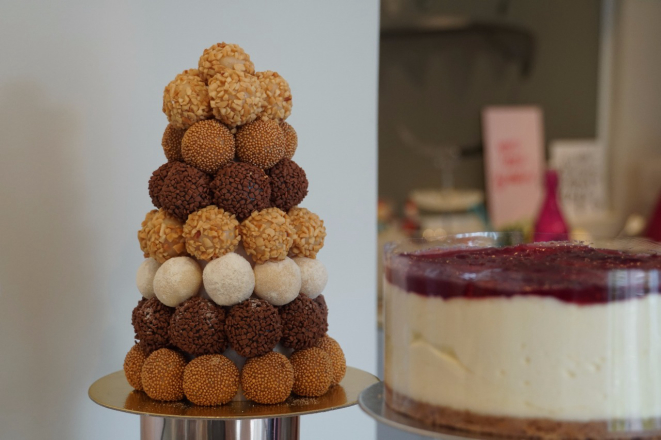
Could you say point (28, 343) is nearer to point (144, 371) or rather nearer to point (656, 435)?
point (144, 371)

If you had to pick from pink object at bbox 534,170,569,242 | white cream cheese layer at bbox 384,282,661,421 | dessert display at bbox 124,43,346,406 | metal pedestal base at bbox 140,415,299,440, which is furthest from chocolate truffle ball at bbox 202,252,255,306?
pink object at bbox 534,170,569,242

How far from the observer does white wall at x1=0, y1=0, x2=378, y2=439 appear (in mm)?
786

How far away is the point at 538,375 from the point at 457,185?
2.77 meters

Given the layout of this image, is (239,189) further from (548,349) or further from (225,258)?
(548,349)

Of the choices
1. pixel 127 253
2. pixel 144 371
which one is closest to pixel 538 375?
pixel 144 371

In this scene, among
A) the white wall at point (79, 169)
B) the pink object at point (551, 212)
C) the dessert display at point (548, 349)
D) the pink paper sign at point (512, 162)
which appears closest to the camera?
the dessert display at point (548, 349)

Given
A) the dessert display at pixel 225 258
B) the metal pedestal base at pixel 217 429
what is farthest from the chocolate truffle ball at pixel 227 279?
the metal pedestal base at pixel 217 429

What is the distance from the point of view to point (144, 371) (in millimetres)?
647

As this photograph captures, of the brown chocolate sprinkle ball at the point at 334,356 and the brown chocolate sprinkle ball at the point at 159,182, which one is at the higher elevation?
the brown chocolate sprinkle ball at the point at 159,182

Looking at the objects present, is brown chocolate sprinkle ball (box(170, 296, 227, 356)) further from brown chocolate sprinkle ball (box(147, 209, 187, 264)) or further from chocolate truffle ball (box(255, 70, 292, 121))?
chocolate truffle ball (box(255, 70, 292, 121))

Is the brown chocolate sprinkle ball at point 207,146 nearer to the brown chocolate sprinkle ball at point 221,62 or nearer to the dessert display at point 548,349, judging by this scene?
the brown chocolate sprinkle ball at point 221,62

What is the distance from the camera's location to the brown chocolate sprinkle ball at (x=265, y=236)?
63 centimetres

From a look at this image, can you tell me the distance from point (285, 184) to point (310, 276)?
0.29 ft

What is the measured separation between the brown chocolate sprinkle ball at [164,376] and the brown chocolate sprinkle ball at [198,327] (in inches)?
0.6
